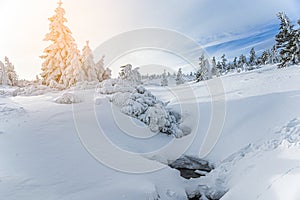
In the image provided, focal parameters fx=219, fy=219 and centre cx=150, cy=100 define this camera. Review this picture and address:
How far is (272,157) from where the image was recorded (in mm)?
8148

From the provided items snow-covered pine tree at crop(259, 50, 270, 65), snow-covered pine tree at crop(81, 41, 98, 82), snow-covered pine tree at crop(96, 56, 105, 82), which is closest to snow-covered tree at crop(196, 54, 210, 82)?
snow-covered pine tree at crop(96, 56, 105, 82)

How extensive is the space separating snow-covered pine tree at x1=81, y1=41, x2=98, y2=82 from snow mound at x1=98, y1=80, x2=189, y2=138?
8.69 metres

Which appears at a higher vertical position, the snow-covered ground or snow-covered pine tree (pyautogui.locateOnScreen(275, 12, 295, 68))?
snow-covered pine tree (pyautogui.locateOnScreen(275, 12, 295, 68))

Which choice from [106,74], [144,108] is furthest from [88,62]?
[144,108]

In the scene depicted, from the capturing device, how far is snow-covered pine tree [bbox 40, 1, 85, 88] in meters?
23.2

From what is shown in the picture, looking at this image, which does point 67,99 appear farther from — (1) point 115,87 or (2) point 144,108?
(2) point 144,108

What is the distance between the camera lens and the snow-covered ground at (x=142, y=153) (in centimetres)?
638

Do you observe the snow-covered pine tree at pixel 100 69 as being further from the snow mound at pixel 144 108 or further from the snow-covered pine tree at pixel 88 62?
the snow mound at pixel 144 108

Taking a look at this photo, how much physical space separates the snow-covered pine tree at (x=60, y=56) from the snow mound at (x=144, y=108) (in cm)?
759

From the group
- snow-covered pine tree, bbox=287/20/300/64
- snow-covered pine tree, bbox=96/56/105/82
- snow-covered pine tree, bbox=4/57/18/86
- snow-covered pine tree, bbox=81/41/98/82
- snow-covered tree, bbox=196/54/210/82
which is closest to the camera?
snow-covered pine tree, bbox=81/41/98/82

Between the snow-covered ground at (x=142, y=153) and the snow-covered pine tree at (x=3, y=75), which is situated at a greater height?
the snow-covered pine tree at (x=3, y=75)

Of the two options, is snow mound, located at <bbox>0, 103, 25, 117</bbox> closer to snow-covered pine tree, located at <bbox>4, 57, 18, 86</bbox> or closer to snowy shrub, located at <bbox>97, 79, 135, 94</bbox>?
snowy shrub, located at <bbox>97, 79, 135, 94</bbox>

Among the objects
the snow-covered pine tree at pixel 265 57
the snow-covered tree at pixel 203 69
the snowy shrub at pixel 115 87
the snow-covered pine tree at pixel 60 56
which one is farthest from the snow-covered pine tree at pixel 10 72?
the snow-covered pine tree at pixel 265 57

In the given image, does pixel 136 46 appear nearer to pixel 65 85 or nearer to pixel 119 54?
pixel 119 54
